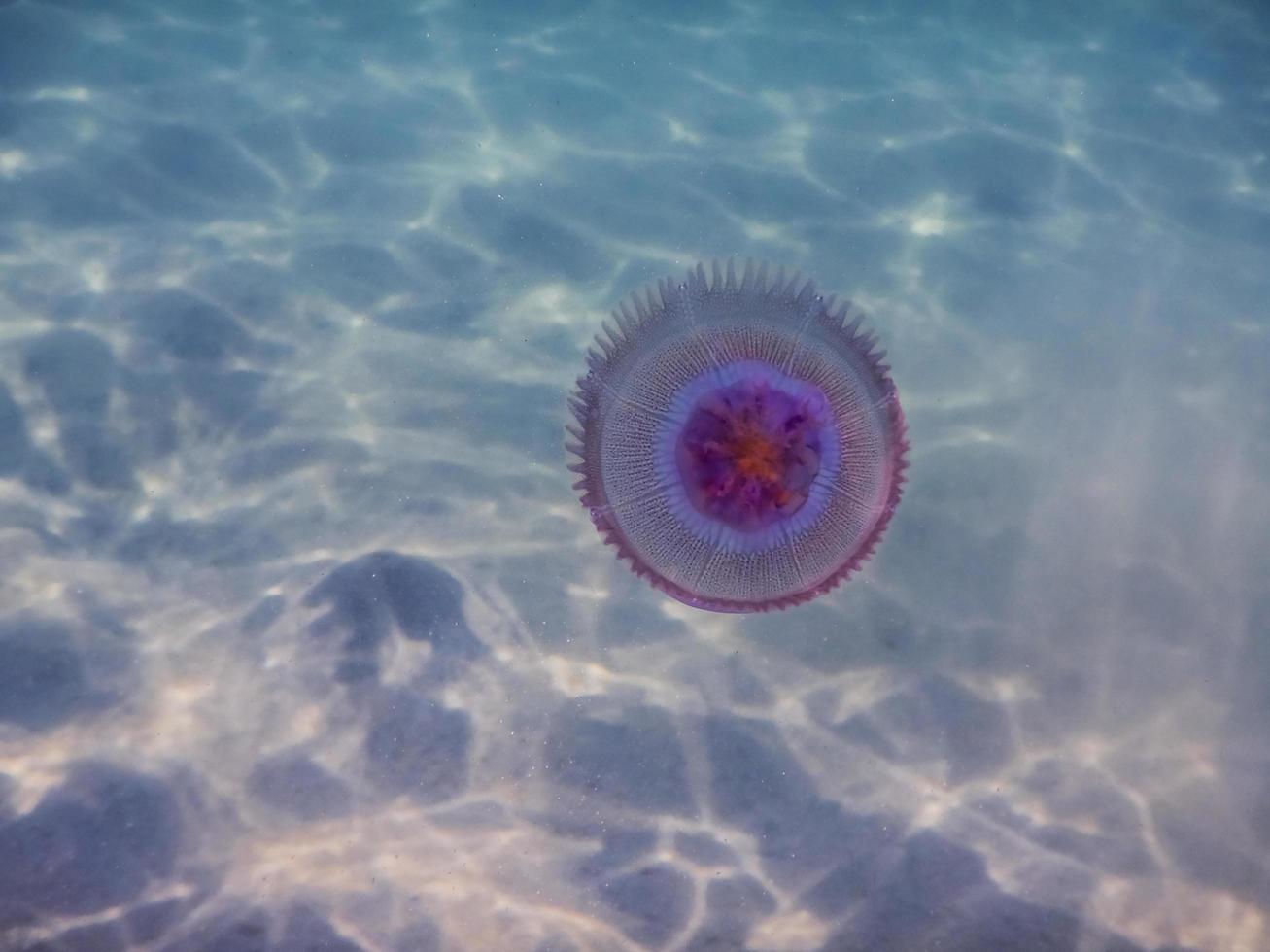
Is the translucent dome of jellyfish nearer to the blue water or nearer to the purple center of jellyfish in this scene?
the purple center of jellyfish

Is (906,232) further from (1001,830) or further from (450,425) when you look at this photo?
(1001,830)

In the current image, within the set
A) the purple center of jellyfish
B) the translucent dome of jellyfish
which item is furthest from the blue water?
the purple center of jellyfish

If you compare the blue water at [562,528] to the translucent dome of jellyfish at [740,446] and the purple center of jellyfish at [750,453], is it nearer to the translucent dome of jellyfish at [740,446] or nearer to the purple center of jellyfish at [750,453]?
Answer: the translucent dome of jellyfish at [740,446]

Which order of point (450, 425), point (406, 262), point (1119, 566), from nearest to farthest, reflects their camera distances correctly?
point (1119, 566), point (450, 425), point (406, 262)

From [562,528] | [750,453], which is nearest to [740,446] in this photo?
[750,453]

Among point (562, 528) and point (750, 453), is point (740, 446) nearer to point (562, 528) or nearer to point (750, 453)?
point (750, 453)

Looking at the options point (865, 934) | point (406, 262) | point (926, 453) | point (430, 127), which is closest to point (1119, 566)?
point (926, 453)
